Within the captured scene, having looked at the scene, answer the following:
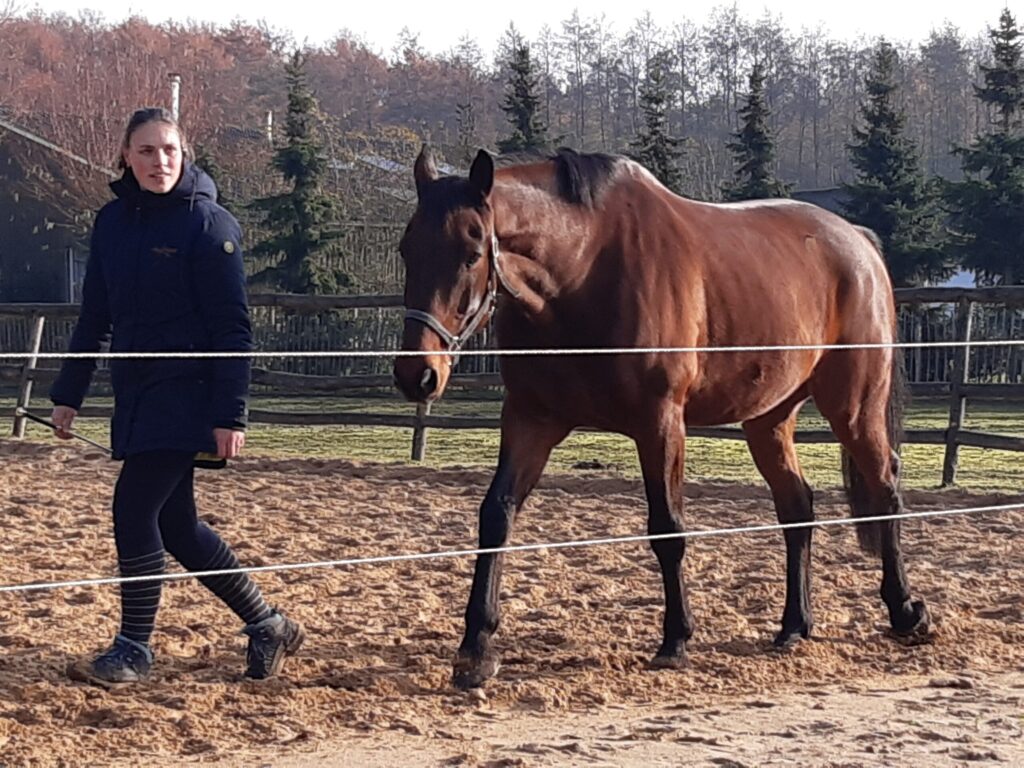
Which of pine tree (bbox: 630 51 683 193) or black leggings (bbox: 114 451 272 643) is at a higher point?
pine tree (bbox: 630 51 683 193)

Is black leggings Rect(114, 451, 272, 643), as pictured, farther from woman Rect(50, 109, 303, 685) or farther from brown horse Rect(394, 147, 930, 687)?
brown horse Rect(394, 147, 930, 687)

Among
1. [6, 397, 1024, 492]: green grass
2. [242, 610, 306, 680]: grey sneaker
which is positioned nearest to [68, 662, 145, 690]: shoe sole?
[242, 610, 306, 680]: grey sneaker

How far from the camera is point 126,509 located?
14.4 ft

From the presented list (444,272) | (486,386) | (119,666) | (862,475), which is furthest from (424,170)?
(486,386)

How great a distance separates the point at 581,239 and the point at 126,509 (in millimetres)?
1850

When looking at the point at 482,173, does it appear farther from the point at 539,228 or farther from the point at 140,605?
the point at 140,605

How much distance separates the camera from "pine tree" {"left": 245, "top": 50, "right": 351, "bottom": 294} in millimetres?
25906

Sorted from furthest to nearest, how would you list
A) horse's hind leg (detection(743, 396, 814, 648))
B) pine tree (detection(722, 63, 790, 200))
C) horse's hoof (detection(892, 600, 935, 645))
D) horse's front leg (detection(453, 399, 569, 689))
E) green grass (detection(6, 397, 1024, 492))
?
pine tree (detection(722, 63, 790, 200)) → green grass (detection(6, 397, 1024, 492)) → horse's hind leg (detection(743, 396, 814, 648)) → horse's hoof (detection(892, 600, 935, 645)) → horse's front leg (detection(453, 399, 569, 689))

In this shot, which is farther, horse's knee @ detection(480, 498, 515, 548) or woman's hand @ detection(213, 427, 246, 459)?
horse's knee @ detection(480, 498, 515, 548)

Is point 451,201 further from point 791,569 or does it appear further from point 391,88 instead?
point 391,88

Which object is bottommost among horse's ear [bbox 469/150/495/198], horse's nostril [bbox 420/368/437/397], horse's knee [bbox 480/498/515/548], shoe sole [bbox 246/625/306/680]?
shoe sole [bbox 246/625/306/680]

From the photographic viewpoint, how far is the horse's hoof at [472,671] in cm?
462

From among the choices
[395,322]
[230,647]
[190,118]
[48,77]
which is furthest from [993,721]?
[48,77]

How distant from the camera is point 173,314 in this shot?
441 cm
